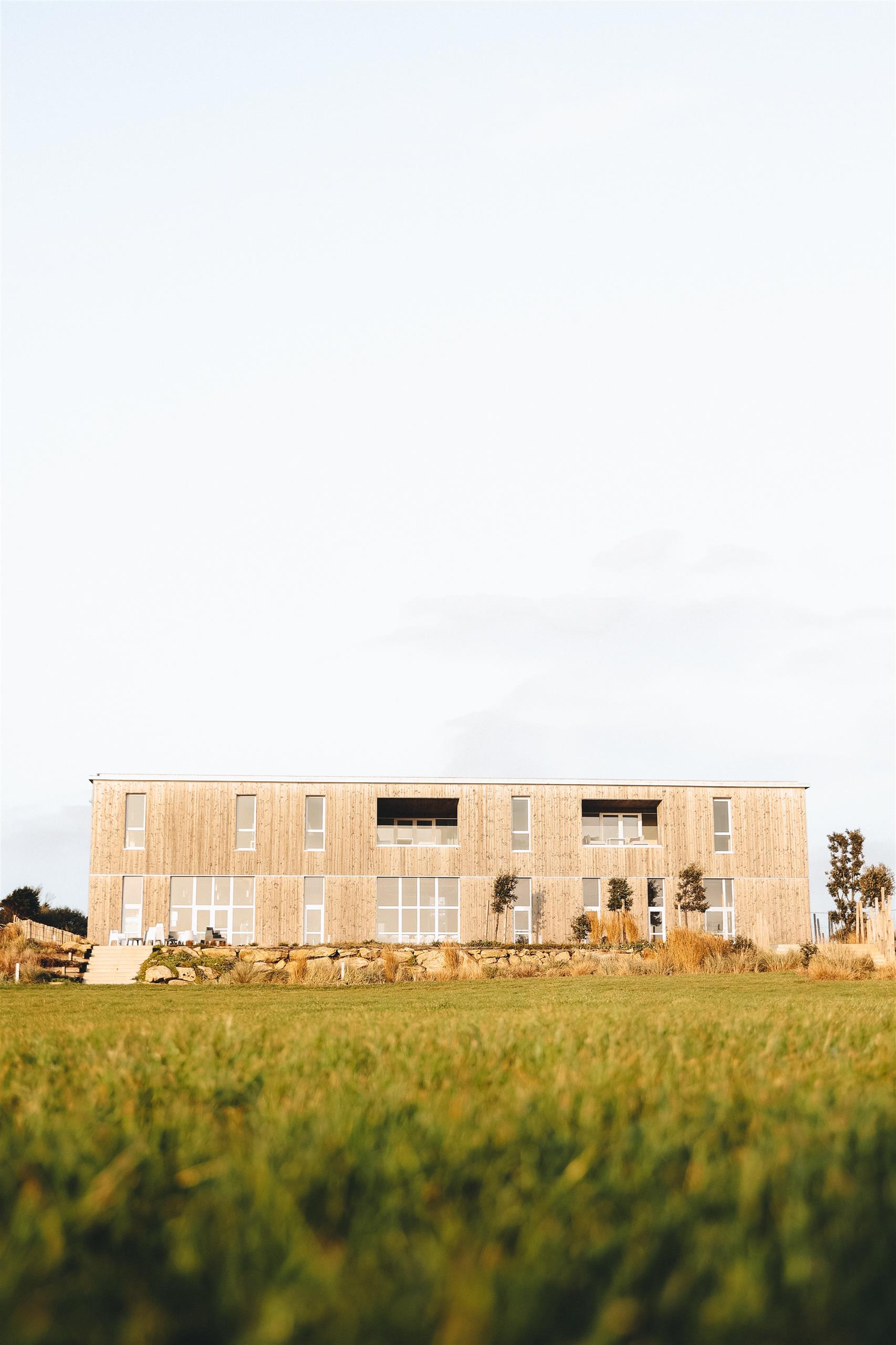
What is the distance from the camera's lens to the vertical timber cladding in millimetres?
45500

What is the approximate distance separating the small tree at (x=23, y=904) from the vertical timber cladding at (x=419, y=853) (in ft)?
6.67

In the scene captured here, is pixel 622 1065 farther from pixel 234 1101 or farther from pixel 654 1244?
pixel 654 1244

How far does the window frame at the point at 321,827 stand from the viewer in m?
46.1

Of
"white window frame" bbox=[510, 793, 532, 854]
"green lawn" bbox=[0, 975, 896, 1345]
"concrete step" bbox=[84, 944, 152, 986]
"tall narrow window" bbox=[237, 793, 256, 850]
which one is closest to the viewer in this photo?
"green lawn" bbox=[0, 975, 896, 1345]

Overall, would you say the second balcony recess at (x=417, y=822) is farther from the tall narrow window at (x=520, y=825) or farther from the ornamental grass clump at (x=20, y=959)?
the ornamental grass clump at (x=20, y=959)

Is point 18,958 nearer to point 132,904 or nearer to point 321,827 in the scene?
point 132,904

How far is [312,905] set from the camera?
1804 inches

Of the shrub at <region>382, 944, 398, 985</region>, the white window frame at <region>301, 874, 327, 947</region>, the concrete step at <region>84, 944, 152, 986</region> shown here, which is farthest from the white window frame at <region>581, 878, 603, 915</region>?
the shrub at <region>382, 944, 398, 985</region>

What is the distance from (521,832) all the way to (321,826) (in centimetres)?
777

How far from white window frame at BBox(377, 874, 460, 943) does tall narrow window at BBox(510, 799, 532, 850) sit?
8.82 feet

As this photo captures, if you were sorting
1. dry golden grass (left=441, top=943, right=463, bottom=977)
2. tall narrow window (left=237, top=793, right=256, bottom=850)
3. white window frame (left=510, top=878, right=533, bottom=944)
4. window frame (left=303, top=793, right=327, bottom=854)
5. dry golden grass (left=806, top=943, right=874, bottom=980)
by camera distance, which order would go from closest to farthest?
dry golden grass (left=806, top=943, right=874, bottom=980)
dry golden grass (left=441, top=943, right=463, bottom=977)
white window frame (left=510, top=878, right=533, bottom=944)
tall narrow window (left=237, top=793, right=256, bottom=850)
window frame (left=303, top=793, right=327, bottom=854)

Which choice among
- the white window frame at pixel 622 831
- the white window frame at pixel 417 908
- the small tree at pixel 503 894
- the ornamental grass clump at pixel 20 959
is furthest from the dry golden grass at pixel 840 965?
the white window frame at pixel 417 908

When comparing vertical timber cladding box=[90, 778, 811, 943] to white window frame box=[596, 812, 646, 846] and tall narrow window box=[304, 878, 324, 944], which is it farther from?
white window frame box=[596, 812, 646, 846]

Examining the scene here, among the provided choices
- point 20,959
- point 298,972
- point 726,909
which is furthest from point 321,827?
point 298,972
